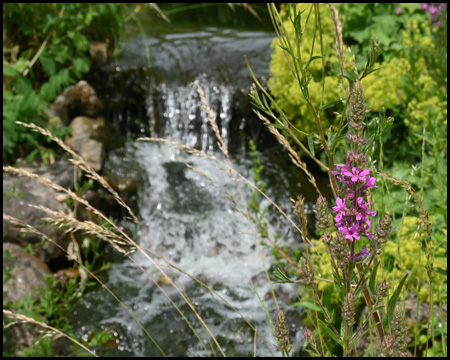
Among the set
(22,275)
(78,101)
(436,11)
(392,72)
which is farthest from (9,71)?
(436,11)

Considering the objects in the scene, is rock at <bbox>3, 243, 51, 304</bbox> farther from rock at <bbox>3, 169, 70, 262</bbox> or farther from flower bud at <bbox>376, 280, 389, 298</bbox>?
flower bud at <bbox>376, 280, 389, 298</bbox>

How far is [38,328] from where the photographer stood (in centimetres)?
305

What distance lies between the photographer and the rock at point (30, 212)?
11.7ft

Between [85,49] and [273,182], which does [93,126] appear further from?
[273,182]

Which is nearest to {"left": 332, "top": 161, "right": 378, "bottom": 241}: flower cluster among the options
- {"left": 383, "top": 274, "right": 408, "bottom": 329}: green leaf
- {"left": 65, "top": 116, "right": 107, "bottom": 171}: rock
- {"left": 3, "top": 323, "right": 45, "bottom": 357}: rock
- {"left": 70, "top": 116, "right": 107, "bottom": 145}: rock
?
{"left": 383, "top": 274, "right": 408, "bottom": 329}: green leaf

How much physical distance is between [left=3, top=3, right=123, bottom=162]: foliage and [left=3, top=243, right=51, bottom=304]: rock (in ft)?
3.48

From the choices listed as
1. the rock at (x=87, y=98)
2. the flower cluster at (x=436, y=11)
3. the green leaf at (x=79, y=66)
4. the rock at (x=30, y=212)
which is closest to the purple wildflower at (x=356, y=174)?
the rock at (x=30, y=212)

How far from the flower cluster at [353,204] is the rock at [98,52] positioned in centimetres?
515

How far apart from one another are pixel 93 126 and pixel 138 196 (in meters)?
0.90

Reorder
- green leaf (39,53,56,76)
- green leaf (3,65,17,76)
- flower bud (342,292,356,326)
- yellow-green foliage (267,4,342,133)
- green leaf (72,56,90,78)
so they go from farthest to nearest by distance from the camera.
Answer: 1. green leaf (72,56,90,78)
2. green leaf (39,53,56,76)
3. yellow-green foliage (267,4,342,133)
4. green leaf (3,65,17,76)
5. flower bud (342,292,356,326)

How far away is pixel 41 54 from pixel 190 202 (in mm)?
1864

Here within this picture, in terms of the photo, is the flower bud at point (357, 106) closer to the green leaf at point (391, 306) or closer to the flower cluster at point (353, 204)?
the flower cluster at point (353, 204)

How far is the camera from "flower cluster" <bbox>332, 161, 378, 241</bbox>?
2.81 feet

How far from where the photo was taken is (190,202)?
458 cm
